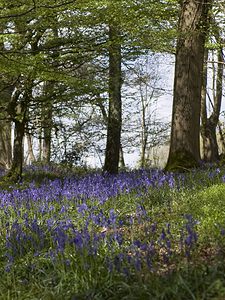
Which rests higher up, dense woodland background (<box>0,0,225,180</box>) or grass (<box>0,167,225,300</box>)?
dense woodland background (<box>0,0,225,180</box>)

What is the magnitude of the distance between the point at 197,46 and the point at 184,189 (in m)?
4.06

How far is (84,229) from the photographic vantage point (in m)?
4.06

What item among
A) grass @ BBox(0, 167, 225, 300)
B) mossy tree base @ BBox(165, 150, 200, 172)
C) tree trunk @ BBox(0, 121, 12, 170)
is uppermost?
tree trunk @ BBox(0, 121, 12, 170)

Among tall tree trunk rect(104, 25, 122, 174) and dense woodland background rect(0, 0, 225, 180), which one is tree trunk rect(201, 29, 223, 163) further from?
tall tree trunk rect(104, 25, 122, 174)

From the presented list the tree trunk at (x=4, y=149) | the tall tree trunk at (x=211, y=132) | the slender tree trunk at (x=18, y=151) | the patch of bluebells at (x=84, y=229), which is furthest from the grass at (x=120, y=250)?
the tall tree trunk at (x=211, y=132)

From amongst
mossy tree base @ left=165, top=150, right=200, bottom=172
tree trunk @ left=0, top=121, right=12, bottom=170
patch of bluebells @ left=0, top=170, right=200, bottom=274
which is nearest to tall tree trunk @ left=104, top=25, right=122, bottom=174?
mossy tree base @ left=165, top=150, right=200, bottom=172

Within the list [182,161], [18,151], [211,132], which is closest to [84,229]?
[182,161]

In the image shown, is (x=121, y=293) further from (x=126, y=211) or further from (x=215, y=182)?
(x=215, y=182)

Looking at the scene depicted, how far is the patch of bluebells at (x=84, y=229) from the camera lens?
3518 millimetres

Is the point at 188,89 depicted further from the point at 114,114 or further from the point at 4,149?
the point at 4,149

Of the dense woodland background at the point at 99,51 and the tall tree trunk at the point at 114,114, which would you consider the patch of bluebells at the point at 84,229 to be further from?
the tall tree trunk at the point at 114,114

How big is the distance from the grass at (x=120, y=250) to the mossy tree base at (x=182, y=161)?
2.56m

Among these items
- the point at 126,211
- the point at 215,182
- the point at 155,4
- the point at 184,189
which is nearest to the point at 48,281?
the point at 126,211

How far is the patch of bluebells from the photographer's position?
3.52m
